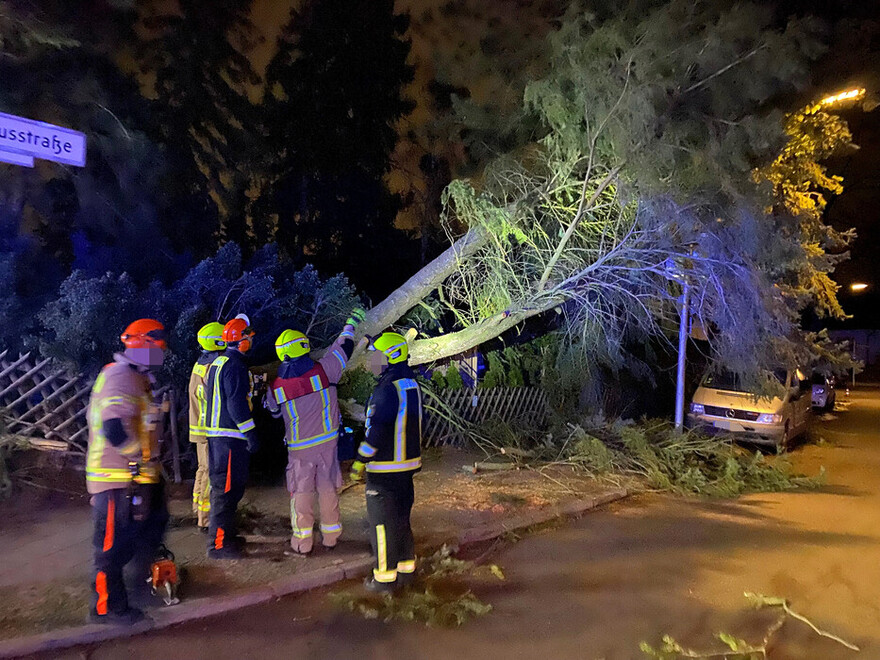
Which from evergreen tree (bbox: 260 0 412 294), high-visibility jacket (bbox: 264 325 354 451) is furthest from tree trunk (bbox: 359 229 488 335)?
evergreen tree (bbox: 260 0 412 294)

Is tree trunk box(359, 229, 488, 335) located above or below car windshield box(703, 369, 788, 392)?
above

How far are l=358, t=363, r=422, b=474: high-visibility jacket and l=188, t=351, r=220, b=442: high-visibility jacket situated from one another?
165cm

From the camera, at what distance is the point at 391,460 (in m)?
4.80

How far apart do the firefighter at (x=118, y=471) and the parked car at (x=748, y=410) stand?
9.15m

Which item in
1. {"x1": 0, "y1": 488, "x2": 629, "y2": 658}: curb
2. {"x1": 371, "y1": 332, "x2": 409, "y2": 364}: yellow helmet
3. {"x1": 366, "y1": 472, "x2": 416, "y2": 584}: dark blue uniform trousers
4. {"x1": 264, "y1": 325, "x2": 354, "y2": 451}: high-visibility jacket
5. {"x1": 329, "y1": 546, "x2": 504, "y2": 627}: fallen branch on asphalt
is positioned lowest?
{"x1": 329, "y1": 546, "x2": 504, "y2": 627}: fallen branch on asphalt

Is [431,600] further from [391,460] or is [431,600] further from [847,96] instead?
[847,96]

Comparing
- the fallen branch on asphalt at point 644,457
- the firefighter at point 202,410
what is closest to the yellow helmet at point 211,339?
the firefighter at point 202,410

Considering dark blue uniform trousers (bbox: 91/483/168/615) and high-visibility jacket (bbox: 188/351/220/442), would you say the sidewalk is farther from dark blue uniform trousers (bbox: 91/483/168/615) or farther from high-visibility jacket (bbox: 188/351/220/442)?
high-visibility jacket (bbox: 188/351/220/442)

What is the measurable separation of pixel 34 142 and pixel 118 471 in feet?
8.10

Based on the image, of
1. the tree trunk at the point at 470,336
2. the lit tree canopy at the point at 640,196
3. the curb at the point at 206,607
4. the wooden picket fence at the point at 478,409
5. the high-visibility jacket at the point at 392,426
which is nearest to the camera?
the curb at the point at 206,607

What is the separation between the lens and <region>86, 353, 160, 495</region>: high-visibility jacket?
4.00 metres

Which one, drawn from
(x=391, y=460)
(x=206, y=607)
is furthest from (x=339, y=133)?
(x=206, y=607)

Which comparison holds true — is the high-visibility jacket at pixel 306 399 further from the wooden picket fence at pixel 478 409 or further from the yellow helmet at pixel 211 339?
the wooden picket fence at pixel 478 409

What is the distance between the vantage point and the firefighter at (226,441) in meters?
5.06
